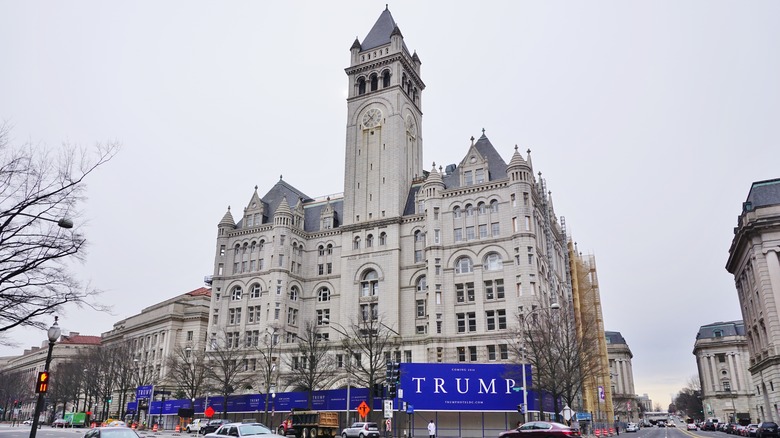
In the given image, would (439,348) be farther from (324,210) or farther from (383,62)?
(383,62)

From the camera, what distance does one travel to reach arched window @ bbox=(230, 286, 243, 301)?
257ft

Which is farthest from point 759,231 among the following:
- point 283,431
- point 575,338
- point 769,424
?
point 283,431

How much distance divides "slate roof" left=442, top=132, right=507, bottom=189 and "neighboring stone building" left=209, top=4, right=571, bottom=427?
0.18 m

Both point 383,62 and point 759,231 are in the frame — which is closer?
point 759,231

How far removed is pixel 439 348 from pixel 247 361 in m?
26.5

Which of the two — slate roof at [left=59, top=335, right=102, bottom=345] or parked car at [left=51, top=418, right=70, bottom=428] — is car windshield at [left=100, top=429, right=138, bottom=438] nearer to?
parked car at [left=51, top=418, right=70, bottom=428]

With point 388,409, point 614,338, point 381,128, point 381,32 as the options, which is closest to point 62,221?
point 388,409

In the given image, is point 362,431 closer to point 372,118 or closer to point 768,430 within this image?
point 768,430

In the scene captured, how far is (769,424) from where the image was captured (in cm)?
4841

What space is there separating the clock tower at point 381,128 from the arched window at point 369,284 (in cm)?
756

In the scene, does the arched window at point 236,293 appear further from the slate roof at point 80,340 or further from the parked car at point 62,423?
the slate roof at point 80,340

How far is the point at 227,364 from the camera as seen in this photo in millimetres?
64062

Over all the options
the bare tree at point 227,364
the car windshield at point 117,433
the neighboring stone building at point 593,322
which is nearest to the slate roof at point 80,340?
the bare tree at point 227,364

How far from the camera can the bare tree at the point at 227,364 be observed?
209ft
